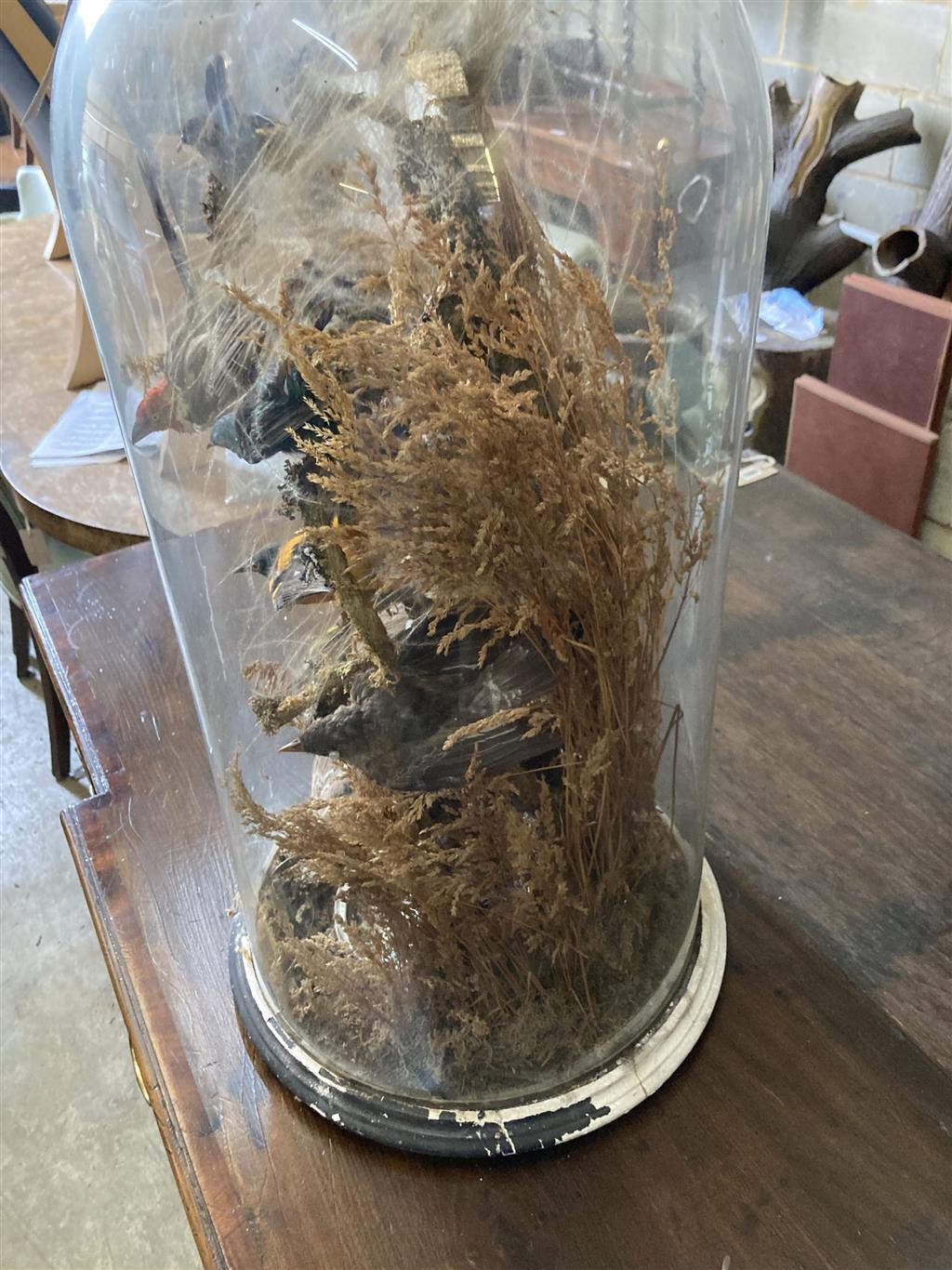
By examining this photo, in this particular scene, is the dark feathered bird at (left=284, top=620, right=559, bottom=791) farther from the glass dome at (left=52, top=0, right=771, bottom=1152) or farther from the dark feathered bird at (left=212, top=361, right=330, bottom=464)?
the dark feathered bird at (left=212, top=361, right=330, bottom=464)

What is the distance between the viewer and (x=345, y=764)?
50 cm

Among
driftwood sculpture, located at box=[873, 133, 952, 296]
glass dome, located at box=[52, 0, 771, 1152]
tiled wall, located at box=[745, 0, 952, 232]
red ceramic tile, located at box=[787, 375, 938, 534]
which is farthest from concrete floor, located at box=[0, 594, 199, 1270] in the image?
tiled wall, located at box=[745, 0, 952, 232]

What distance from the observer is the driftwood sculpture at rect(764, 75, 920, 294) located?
5.33 ft

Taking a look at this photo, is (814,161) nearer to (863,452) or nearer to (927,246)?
(927,246)

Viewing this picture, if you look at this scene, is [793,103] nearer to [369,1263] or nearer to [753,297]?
[753,297]

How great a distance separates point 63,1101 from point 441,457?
1163mm

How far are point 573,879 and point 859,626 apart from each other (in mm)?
476

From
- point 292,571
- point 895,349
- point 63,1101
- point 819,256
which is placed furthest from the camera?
point 819,256

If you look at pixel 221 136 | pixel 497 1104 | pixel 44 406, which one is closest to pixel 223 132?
pixel 221 136

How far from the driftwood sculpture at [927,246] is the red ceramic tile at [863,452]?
7.3 inches

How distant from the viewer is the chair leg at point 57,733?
1544 millimetres

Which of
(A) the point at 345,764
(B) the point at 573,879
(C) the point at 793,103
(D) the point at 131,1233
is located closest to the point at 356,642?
(A) the point at 345,764

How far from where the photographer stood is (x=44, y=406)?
1.38 m

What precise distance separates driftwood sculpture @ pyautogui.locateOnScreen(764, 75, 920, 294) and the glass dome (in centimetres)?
128
